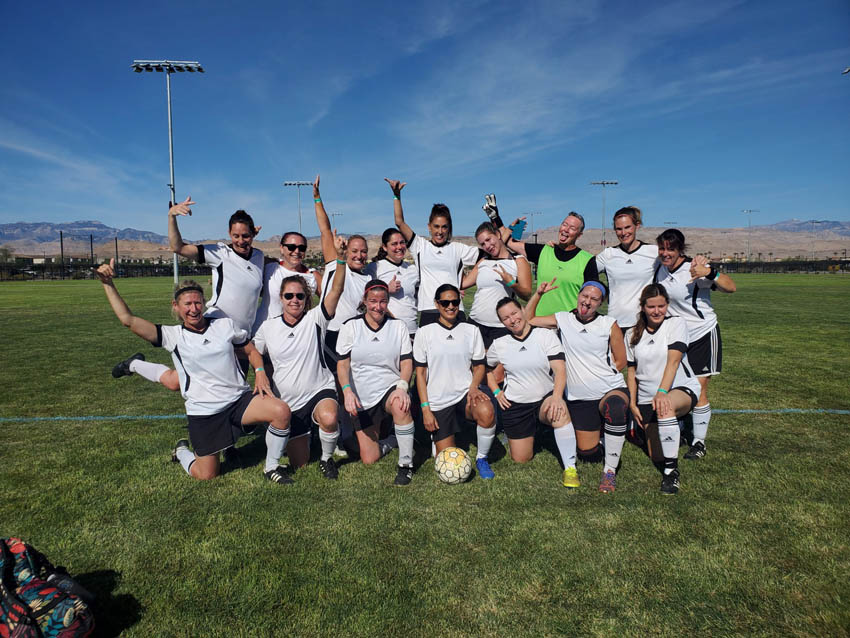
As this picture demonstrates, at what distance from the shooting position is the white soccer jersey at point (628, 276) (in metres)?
5.38

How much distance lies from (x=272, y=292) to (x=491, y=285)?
8.06 ft

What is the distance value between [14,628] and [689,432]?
6047 millimetres

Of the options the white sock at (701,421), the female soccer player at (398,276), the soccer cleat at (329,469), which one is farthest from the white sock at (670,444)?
the soccer cleat at (329,469)

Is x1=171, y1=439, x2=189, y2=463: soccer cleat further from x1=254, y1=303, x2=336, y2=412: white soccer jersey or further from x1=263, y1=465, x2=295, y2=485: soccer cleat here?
x1=254, y1=303, x2=336, y2=412: white soccer jersey

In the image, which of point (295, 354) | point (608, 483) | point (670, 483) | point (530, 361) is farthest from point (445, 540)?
point (295, 354)

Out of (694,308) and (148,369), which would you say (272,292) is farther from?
(694,308)

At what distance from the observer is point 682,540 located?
11.6 ft

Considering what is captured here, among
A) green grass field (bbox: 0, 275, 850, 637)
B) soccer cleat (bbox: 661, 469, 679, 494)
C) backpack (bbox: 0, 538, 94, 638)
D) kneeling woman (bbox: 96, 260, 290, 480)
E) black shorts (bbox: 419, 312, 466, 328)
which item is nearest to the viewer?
backpack (bbox: 0, 538, 94, 638)

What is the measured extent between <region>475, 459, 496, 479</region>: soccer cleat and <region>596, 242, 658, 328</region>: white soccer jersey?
2.15 meters

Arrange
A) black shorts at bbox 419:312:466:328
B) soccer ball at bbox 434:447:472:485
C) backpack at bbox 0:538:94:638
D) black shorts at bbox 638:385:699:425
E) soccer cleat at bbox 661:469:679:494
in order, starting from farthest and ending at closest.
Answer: black shorts at bbox 419:312:466:328 < black shorts at bbox 638:385:699:425 < soccer ball at bbox 434:447:472:485 < soccer cleat at bbox 661:469:679:494 < backpack at bbox 0:538:94:638

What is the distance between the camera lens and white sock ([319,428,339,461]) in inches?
189

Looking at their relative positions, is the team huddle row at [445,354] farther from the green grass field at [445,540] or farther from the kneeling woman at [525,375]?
the green grass field at [445,540]

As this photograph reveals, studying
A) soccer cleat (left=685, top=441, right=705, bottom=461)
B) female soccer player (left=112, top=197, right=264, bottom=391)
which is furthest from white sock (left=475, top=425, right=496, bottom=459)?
female soccer player (left=112, top=197, right=264, bottom=391)

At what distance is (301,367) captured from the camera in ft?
16.3
